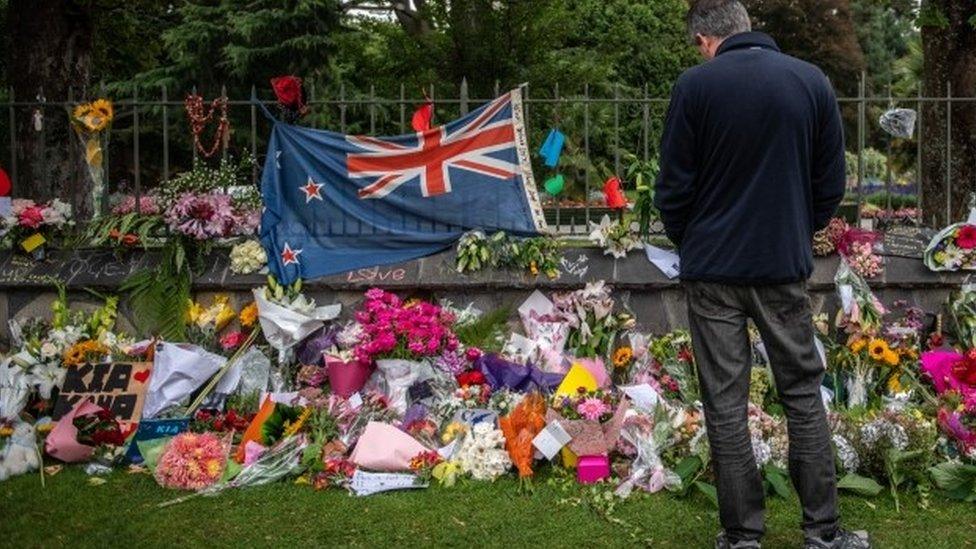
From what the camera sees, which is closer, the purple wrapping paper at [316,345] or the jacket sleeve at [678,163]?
the jacket sleeve at [678,163]

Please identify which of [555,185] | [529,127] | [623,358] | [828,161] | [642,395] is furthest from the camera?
[529,127]

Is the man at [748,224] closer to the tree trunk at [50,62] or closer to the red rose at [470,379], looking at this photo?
the red rose at [470,379]

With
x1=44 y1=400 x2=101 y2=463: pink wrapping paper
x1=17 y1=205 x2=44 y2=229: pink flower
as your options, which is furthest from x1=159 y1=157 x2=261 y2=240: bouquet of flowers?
x1=44 y1=400 x2=101 y2=463: pink wrapping paper

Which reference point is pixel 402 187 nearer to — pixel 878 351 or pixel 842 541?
pixel 878 351

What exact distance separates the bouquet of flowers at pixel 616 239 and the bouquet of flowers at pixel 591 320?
24cm

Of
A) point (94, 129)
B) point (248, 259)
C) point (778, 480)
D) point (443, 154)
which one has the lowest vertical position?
point (778, 480)

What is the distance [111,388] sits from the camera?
5.71 m

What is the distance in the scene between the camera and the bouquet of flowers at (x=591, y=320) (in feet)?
20.5

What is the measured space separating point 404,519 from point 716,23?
7.53ft

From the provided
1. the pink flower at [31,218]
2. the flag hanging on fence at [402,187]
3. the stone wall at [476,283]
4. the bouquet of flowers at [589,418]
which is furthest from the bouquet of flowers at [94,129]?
the bouquet of flowers at [589,418]

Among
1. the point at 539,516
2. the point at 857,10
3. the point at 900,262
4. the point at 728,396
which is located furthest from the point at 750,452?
the point at 857,10

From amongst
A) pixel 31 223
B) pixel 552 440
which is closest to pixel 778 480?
pixel 552 440

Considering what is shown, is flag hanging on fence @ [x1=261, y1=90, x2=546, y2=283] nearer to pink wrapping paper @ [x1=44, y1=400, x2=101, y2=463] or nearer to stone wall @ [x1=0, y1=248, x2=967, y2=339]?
stone wall @ [x1=0, y1=248, x2=967, y2=339]

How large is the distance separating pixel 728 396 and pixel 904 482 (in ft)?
5.29
